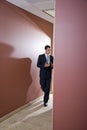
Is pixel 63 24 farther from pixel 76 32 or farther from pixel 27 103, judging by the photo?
pixel 27 103

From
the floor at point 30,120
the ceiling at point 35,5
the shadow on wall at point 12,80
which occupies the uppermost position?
the ceiling at point 35,5

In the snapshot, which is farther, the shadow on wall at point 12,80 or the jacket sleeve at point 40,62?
the jacket sleeve at point 40,62

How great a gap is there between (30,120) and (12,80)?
0.82 m

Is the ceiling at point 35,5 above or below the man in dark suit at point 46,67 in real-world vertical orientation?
above

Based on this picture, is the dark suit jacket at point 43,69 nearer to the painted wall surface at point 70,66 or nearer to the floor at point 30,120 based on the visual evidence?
the floor at point 30,120

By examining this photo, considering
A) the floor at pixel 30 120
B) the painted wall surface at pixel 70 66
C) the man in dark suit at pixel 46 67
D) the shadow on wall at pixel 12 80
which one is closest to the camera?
the painted wall surface at pixel 70 66

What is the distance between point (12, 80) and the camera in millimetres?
3342

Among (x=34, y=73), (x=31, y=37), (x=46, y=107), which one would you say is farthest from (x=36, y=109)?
(x=31, y=37)

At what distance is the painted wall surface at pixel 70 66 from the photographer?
6.66ft

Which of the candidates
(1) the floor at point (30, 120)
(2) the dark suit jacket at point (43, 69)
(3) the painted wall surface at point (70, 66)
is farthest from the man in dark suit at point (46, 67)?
(3) the painted wall surface at point (70, 66)

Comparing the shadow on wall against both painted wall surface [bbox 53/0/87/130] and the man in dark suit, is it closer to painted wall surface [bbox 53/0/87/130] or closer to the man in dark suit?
the man in dark suit

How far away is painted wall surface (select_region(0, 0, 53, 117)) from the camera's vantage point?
3.07 m

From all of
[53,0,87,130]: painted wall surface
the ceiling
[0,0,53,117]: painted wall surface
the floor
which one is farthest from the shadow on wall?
[53,0,87,130]: painted wall surface

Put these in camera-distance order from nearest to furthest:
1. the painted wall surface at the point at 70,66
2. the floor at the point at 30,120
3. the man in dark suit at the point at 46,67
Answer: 1. the painted wall surface at the point at 70,66
2. the floor at the point at 30,120
3. the man in dark suit at the point at 46,67
